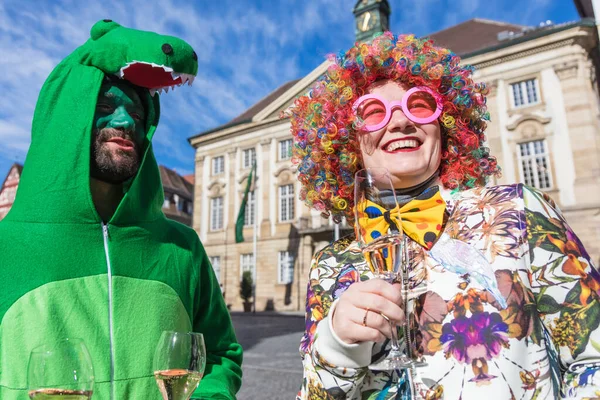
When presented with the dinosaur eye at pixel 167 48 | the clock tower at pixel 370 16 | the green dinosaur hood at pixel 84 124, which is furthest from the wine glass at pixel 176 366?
the clock tower at pixel 370 16

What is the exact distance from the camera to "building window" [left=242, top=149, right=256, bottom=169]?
94.9 feet

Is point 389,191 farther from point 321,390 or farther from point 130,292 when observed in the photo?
point 130,292

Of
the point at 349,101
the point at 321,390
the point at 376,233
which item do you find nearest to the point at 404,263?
the point at 376,233

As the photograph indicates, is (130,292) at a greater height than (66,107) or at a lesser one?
lesser

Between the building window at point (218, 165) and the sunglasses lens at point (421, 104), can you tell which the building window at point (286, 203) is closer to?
the building window at point (218, 165)

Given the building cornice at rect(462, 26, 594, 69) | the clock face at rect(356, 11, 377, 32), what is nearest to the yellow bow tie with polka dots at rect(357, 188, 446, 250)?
the building cornice at rect(462, 26, 594, 69)

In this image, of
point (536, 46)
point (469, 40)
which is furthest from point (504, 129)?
point (469, 40)

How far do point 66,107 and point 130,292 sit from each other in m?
0.79

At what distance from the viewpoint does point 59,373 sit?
1.11 metres

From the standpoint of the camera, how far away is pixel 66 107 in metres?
1.91

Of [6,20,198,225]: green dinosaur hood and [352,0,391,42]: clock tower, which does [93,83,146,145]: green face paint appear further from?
[352,0,391,42]: clock tower

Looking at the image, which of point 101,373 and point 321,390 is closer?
point 321,390

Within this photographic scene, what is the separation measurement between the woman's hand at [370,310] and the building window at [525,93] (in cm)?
2259

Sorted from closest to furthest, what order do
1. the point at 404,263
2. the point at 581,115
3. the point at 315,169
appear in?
1. the point at 404,263
2. the point at 315,169
3. the point at 581,115
